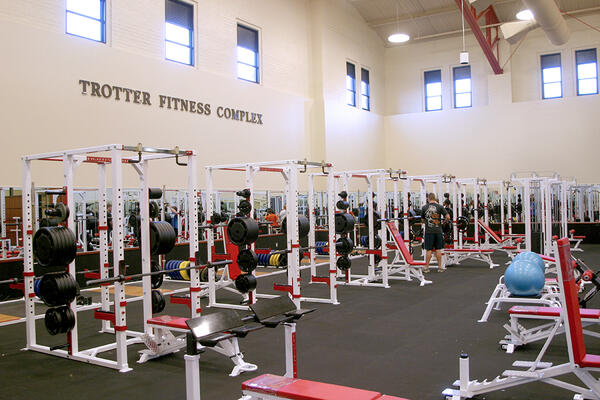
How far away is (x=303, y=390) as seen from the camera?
8.44ft

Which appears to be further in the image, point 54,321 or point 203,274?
point 203,274

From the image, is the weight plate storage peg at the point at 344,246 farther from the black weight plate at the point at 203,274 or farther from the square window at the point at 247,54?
the square window at the point at 247,54

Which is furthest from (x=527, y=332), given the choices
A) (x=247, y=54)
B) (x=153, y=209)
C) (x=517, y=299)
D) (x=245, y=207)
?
(x=247, y=54)

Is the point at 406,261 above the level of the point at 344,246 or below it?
below

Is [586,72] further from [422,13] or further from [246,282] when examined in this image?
[246,282]

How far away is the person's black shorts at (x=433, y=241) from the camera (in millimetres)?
8867

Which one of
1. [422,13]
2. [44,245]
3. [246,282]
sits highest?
[422,13]

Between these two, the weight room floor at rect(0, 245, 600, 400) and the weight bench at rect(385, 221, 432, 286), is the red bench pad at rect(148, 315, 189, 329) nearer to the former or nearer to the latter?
the weight room floor at rect(0, 245, 600, 400)

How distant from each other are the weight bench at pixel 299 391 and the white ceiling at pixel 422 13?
13.6 metres

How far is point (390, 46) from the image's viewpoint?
17359mm

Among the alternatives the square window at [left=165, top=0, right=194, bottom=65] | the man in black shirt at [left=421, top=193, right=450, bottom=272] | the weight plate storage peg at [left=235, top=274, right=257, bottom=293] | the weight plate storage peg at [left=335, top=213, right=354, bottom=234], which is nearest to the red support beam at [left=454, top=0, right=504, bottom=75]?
the man in black shirt at [left=421, top=193, right=450, bottom=272]

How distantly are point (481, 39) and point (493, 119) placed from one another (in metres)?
2.87

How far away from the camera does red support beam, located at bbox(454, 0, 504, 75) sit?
12261mm

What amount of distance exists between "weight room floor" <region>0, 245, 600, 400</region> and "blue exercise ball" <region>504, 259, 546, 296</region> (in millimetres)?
432
